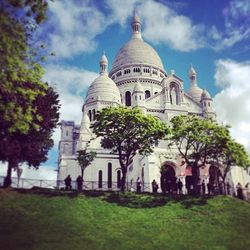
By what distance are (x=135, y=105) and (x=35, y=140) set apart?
26.8 m

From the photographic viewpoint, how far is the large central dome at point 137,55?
Answer: 69.8 m

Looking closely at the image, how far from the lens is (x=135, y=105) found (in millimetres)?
51375

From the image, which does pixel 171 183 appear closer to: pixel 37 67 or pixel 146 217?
pixel 146 217

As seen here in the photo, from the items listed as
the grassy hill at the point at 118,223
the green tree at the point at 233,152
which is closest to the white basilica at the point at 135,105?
the grassy hill at the point at 118,223

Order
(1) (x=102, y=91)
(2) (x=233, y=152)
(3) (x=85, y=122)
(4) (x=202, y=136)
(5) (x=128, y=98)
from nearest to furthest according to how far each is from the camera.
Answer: (4) (x=202, y=136)
(2) (x=233, y=152)
(3) (x=85, y=122)
(1) (x=102, y=91)
(5) (x=128, y=98)

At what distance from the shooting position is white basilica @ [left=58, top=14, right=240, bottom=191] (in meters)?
42.5

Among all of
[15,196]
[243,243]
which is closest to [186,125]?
[243,243]

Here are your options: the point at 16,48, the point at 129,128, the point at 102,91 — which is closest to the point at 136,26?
the point at 102,91

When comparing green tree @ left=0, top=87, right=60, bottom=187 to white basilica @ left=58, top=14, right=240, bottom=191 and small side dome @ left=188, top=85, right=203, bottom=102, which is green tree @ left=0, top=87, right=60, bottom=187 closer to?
white basilica @ left=58, top=14, right=240, bottom=191

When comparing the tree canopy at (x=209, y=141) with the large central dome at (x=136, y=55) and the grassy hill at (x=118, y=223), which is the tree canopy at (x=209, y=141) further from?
the large central dome at (x=136, y=55)

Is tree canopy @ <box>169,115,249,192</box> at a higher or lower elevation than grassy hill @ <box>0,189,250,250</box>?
higher

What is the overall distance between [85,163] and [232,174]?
19.0 m

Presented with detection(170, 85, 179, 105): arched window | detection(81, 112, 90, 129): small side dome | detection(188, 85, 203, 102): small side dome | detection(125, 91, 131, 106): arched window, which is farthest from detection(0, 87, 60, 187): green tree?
detection(188, 85, 203, 102): small side dome

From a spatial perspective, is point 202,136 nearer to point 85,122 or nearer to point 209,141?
point 209,141
